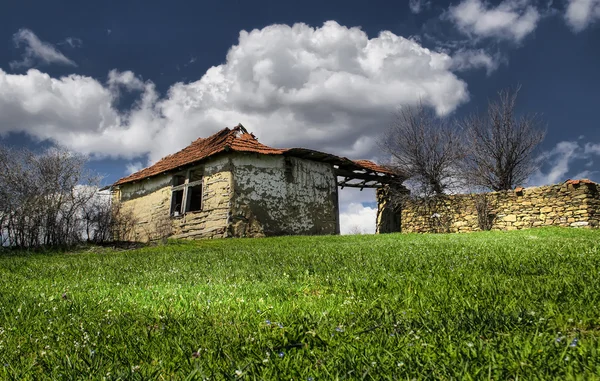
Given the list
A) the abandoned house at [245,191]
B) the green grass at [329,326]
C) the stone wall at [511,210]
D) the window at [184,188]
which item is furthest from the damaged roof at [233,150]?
the green grass at [329,326]

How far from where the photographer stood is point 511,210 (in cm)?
2097

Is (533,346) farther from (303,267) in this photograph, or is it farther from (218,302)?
(303,267)

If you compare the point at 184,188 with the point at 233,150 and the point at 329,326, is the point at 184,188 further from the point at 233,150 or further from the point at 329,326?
the point at 329,326

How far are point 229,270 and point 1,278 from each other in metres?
→ 4.35

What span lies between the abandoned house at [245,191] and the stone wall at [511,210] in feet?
12.4

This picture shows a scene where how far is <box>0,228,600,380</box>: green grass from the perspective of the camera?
2.44 m

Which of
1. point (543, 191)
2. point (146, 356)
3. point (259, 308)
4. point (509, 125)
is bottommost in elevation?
point (146, 356)

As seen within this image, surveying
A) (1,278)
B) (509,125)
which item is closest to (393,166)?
(509,125)

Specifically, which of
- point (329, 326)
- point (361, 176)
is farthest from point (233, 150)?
point (329, 326)

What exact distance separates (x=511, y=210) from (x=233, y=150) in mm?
14029

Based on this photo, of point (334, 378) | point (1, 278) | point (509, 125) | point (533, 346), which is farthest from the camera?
point (509, 125)

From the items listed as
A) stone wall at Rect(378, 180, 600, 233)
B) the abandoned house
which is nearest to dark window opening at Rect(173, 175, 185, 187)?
the abandoned house

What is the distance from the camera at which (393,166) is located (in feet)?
88.1

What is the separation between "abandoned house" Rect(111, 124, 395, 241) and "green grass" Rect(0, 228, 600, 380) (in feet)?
46.1
